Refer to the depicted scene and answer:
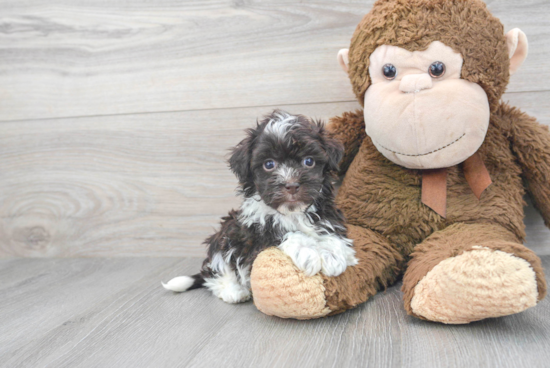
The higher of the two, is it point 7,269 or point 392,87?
point 392,87

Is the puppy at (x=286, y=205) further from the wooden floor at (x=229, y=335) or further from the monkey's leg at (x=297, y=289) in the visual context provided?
the wooden floor at (x=229, y=335)

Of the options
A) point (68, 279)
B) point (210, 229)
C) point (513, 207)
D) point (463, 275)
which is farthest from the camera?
point (210, 229)

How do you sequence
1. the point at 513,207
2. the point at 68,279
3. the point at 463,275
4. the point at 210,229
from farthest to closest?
the point at 210,229 → the point at 68,279 → the point at 513,207 → the point at 463,275

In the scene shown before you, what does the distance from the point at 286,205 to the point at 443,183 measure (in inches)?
25.1

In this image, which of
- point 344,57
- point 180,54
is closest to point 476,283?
point 344,57

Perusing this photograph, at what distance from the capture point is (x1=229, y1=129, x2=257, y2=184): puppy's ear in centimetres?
139

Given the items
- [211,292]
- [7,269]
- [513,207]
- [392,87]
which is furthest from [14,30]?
[513,207]

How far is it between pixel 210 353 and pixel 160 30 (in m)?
1.49

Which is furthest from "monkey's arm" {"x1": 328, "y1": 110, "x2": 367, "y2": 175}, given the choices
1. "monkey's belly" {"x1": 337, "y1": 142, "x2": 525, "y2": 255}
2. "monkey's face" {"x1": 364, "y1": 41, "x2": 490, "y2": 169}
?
"monkey's face" {"x1": 364, "y1": 41, "x2": 490, "y2": 169}

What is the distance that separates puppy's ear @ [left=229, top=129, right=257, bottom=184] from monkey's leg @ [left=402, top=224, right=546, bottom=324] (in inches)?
23.4

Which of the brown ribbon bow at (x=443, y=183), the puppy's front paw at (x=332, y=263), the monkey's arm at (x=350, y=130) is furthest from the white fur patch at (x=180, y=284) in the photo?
the brown ribbon bow at (x=443, y=183)

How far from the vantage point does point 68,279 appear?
201 centimetres

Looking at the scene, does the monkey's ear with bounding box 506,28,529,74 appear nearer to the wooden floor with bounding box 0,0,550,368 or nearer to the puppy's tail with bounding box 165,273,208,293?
the wooden floor with bounding box 0,0,550,368

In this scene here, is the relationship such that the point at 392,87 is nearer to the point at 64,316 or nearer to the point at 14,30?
the point at 64,316
